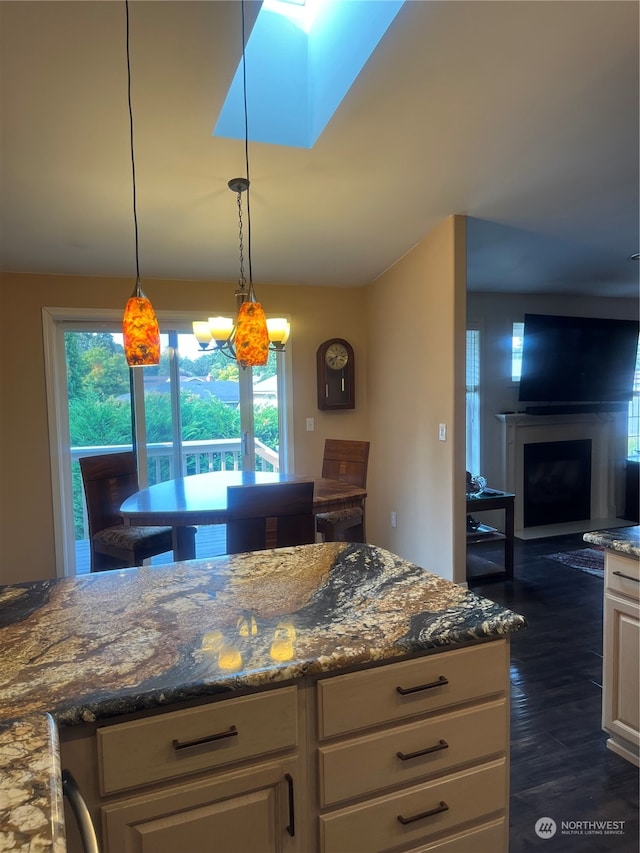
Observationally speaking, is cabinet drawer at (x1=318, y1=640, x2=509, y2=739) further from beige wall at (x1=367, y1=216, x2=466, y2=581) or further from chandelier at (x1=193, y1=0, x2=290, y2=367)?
beige wall at (x1=367, y1=216, x2=466, y2=581)

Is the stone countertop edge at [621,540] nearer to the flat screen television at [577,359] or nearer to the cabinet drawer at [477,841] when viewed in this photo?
the cabinet drawer at [477,841]

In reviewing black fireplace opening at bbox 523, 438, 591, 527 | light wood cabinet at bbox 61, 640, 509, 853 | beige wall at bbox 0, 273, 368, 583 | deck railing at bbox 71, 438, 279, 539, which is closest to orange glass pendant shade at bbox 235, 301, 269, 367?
light wood cabinet at bbox 61, 640, 509, 853

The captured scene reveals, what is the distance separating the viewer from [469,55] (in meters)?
2.10

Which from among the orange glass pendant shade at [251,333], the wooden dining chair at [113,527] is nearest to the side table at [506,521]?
the wooden dining chair at [113,527]

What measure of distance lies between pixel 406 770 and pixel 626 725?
135 centimetres

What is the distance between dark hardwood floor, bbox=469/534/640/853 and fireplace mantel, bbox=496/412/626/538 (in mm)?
1624


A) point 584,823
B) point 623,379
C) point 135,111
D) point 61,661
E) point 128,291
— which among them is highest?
point 135,111

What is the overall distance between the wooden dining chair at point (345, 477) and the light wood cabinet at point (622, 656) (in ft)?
5.26

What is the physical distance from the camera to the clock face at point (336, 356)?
443cm

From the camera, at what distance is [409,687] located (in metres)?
1.14

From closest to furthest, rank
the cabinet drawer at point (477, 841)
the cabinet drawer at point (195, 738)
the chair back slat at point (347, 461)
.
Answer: the cabinet drawer at point (195, 738) → the cabinet drawer at point (477, 841) → the chair back slat at point (347, 461)

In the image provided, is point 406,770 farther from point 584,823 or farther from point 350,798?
point 584,823

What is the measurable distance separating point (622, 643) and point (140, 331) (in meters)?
2.14

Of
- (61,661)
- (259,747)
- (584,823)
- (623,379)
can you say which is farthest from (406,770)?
(623,379)
